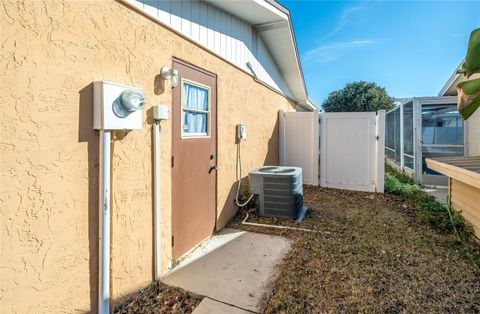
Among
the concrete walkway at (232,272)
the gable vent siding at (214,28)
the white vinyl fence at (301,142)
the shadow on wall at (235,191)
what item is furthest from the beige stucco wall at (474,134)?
the concrete walkway at (232,272)

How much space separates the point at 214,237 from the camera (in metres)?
4.02

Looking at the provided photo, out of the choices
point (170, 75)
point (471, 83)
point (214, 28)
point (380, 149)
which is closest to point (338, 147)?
point (380, 149)

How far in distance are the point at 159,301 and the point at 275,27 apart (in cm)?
646

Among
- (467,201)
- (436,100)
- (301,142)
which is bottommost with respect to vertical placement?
(467,201)

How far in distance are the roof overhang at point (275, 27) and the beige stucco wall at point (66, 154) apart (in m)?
2.63

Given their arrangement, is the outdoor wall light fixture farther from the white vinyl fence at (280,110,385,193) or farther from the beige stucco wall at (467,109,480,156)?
the beige stucco wall at (467,109,480,156)

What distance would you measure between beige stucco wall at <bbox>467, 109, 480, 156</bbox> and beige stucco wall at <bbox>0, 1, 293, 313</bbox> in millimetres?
8257

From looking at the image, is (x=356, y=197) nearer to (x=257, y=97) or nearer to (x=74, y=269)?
(x=257, y=97)

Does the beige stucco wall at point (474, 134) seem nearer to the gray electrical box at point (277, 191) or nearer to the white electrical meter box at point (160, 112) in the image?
the gray electrical box at point (277, 191)

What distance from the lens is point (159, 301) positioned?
2477mm

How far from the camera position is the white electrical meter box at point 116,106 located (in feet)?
6.59

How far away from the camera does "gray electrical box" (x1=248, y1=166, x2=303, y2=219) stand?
4594 millimetres

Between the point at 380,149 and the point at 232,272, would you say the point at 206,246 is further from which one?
the point at 380,149

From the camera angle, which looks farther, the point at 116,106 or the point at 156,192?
the point at 156,192
